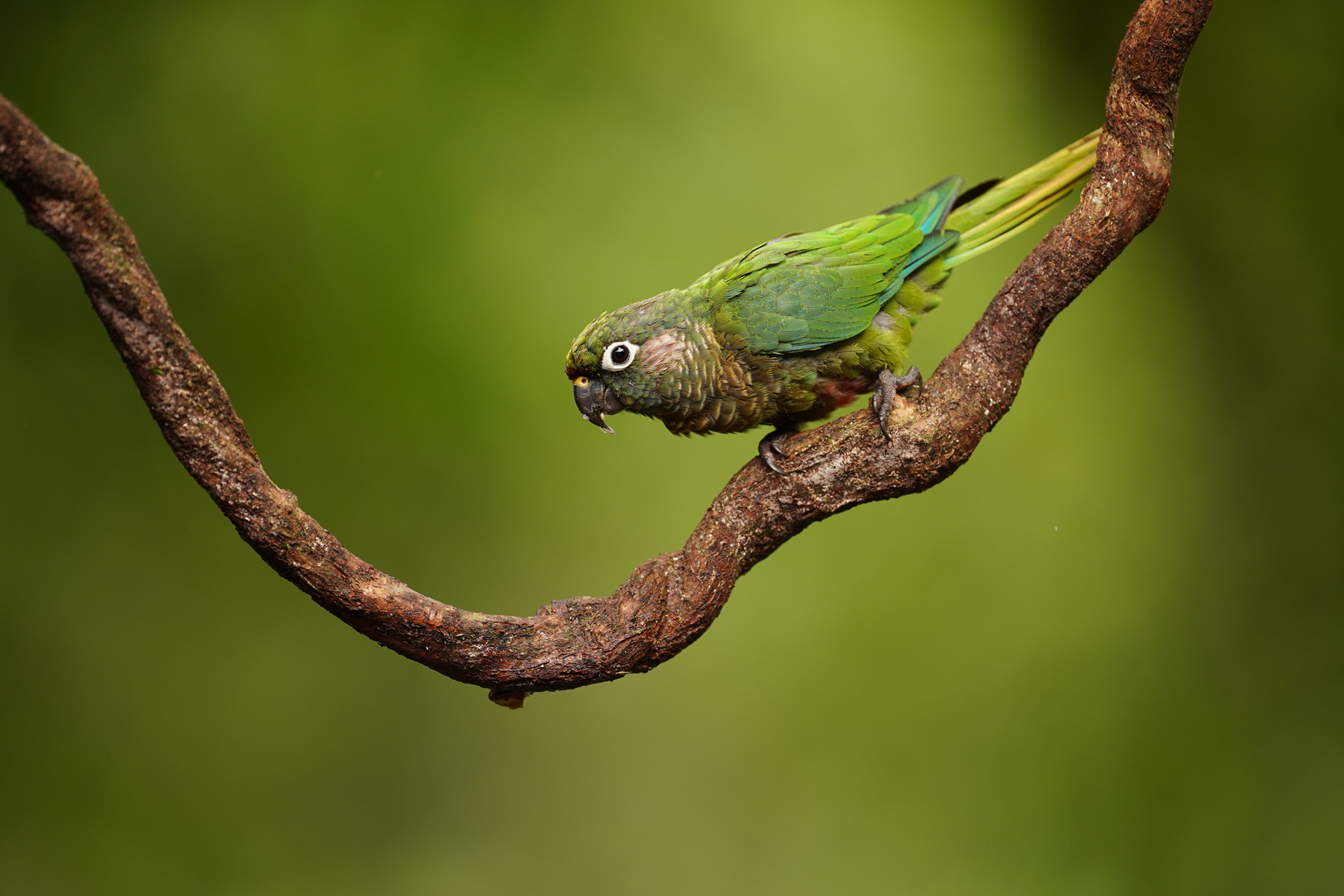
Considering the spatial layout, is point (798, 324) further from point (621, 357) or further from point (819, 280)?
point (621, 357)

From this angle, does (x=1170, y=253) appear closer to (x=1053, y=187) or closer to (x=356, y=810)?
(x=1053, y=187)

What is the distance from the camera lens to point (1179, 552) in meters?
4.11

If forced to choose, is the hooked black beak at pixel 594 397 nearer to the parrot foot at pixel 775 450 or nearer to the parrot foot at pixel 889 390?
the parrot foot at pixel 775 450

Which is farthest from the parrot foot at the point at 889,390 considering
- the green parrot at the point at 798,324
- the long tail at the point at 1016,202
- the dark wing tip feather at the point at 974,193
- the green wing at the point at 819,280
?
the dark wing tip feather at the point at 974,193

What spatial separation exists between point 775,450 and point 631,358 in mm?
481

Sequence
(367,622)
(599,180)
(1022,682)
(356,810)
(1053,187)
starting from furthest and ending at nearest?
1. (1022,682)
2. (599,180)
3. (356,810)
4. (1053,187)
5. (367,622)

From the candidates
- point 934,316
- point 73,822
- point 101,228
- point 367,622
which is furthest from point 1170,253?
point 73,822

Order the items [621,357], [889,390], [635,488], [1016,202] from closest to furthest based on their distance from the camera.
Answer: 1. [621,357]
2. [889,390]
3. [1016,202]
4. [635,488]

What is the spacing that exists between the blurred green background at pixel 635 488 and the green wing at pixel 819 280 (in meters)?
1.36

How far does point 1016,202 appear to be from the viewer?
8.66 feet

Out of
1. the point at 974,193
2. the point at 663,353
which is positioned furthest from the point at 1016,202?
the point at 663,353

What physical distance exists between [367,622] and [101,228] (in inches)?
40.6

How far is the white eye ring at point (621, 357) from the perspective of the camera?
2.28m

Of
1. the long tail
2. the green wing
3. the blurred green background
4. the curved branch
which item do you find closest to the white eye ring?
the green wing
